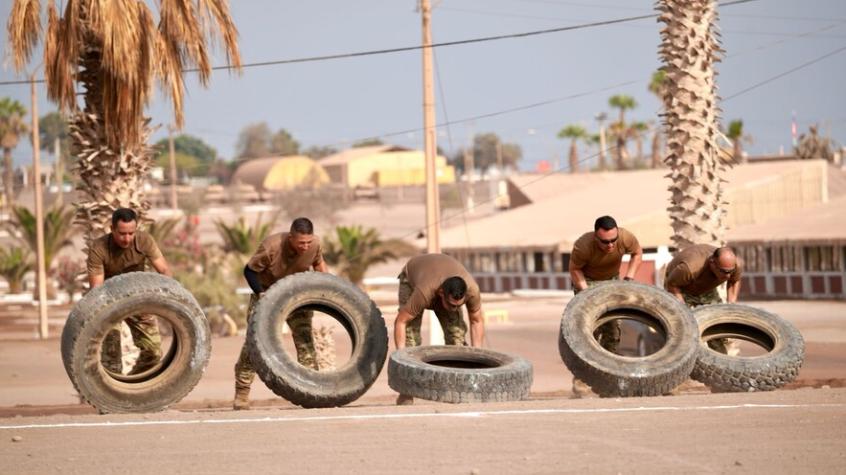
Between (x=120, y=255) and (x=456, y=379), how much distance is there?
11.8ft

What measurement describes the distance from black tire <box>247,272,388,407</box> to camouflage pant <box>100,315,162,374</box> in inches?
42.5

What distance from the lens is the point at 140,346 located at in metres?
14.3

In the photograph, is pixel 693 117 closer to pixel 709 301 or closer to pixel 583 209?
pixel 709 301

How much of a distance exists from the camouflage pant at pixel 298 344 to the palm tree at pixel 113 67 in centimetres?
678

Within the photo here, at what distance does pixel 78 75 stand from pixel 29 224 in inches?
1327

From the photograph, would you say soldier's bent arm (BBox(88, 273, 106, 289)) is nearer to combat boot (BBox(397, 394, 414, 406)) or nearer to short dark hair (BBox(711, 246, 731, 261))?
combat boot (BBox(397, 394, 414, 406))

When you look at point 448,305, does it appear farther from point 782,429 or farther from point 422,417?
point 782,429

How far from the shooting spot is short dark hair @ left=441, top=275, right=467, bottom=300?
13.1 m

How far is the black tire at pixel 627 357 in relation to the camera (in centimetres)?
1325

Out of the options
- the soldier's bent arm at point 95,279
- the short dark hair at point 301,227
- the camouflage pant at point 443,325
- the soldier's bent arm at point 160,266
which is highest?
the short dark hair at point 301,227

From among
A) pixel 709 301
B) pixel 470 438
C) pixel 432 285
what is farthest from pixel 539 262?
pixel 470 438

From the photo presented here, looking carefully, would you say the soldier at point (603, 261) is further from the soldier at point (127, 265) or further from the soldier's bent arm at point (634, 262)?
the soldier at point (127, 265)

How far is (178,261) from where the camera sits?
54.2m

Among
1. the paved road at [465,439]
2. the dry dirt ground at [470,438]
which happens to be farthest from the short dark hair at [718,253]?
the paved road at [465,439]
